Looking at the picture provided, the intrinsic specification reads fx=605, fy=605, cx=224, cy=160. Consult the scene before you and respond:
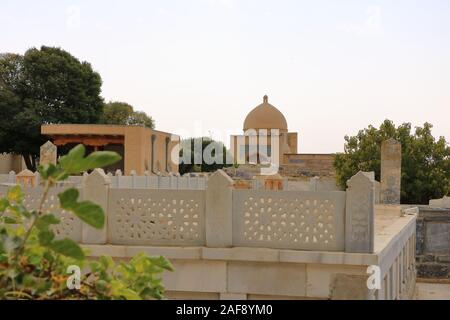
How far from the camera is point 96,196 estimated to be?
7.23 m

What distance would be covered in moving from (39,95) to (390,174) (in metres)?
29.3

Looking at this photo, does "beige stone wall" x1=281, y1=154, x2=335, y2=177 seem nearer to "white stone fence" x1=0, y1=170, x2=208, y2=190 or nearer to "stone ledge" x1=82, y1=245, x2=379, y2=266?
"white stone fence" x1=0, y1=170, x2=208, y2=190

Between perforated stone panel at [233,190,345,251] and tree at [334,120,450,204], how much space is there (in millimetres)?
17954

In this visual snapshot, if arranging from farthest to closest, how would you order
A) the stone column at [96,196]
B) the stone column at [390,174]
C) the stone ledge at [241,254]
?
the stone column at [390,174], the stone column at [96,196], the stone ledge at [241,254]

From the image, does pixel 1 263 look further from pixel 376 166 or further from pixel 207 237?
pixel 376 166

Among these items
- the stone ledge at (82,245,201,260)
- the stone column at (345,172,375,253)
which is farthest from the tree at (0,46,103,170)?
the stone column at (345,172,375,253)

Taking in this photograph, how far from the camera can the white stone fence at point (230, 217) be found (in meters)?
6.63

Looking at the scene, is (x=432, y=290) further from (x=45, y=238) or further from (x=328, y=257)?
(x=45, y=238)

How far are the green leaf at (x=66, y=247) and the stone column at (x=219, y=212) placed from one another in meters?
5.15

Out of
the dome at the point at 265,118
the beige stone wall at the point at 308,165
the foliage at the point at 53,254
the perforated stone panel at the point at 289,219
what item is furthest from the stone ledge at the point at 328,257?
the dome at the point at 265,118

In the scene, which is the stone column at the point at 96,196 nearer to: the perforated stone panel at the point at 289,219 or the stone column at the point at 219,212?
the stone column at the point at 219,212

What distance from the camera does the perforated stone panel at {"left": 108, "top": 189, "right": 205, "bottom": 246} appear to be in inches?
278

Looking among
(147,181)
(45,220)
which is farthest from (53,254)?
(147,181)
